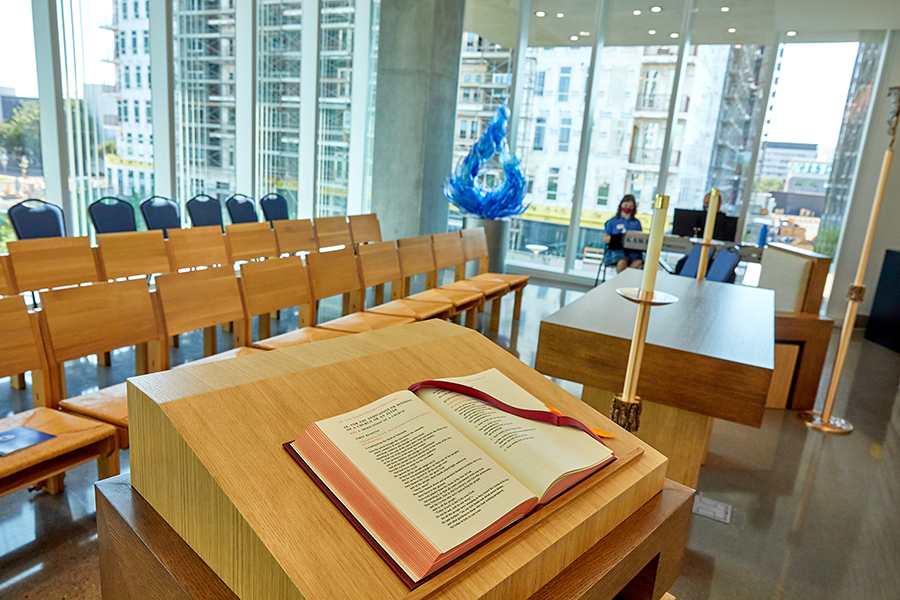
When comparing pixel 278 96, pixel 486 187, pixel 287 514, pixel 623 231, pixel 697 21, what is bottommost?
pixel 623 231

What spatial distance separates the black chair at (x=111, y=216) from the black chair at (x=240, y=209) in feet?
3.13

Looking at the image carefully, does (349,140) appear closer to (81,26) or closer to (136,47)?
(136,47)

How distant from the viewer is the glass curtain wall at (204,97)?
19.3 ft

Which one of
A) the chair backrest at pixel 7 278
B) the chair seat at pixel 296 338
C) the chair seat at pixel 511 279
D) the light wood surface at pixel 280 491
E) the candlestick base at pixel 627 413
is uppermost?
the light wood surface at pixel 280 491

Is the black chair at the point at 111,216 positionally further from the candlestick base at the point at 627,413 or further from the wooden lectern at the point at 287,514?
the candlestick base at the point at 627,413

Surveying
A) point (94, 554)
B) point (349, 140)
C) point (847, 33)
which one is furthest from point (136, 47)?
point (847, 33)

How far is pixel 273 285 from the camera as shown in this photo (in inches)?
128

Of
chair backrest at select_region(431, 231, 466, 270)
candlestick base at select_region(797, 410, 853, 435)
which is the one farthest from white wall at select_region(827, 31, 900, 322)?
chair backrest at select_region(431, 231, 466, 270)

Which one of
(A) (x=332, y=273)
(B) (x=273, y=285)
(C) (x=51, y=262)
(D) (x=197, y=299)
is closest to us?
(D) (x=197, y=299)

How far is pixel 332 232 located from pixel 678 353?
12.9ft

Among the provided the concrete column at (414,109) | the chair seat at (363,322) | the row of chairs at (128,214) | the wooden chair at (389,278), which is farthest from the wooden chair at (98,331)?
the concrete column at (414,109)

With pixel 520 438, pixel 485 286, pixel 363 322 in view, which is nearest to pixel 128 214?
pixel 363 322

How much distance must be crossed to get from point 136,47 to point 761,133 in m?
6.91

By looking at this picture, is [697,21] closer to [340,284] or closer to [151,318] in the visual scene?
[340,284]
